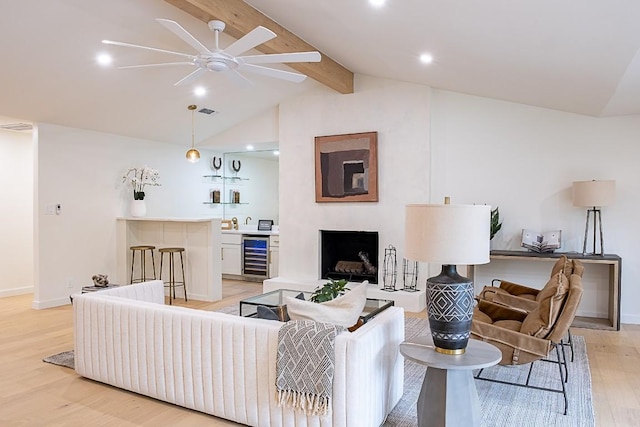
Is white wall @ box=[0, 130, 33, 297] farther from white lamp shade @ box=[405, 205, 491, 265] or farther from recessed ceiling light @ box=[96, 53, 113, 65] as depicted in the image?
white lamp shade @ box=[405, 205, 491, 265]

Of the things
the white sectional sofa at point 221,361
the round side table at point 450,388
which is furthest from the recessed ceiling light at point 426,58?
the round side table at point 450,388

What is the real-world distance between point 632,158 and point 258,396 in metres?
4.76

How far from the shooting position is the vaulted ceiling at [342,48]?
300cm

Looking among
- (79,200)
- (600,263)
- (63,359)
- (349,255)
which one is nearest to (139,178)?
(79,200)

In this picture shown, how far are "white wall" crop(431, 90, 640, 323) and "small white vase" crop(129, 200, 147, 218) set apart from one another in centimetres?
419

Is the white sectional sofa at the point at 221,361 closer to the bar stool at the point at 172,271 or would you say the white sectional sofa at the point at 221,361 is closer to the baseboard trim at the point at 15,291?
the bar stool at the point at 172,271

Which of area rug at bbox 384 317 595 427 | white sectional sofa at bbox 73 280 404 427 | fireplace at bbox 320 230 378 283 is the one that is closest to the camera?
white sectional sofa at bbox 73 280 404 427

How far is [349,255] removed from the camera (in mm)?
6434

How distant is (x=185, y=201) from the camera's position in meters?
7.76

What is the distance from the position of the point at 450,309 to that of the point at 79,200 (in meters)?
5.51

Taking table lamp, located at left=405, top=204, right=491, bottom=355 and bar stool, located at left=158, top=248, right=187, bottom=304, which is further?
bar stool, located at left=158, top=248, right=187, bottom=304

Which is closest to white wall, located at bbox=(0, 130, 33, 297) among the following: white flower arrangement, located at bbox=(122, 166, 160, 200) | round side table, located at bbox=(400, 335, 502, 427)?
white flower arrangement, located at bbox=(122, 166, 160, 200)

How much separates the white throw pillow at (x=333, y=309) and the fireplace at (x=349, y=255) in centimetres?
328

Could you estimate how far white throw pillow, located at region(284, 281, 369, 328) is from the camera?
2.54m
